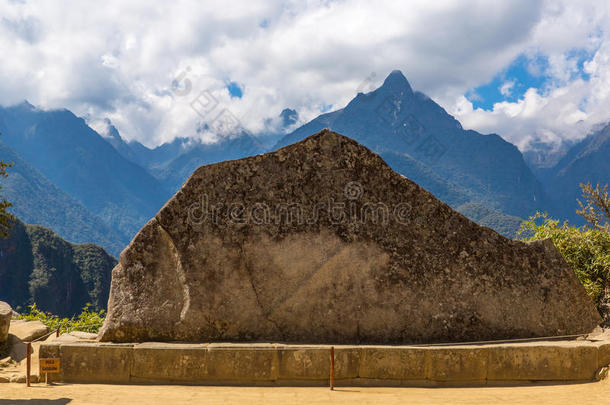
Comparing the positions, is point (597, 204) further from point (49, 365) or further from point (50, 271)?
point (50, 271)

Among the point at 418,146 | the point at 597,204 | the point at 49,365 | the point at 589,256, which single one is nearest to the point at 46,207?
the point at 418,146

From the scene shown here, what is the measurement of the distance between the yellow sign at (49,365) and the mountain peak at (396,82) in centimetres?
19785

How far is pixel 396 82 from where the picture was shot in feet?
641

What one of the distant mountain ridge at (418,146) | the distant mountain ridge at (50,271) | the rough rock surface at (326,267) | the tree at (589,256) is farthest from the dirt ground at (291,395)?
the distant mountain ridge at (418,146)

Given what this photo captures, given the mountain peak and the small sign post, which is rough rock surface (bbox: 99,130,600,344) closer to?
the small sign post

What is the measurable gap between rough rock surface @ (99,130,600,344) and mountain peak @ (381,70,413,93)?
642 ft

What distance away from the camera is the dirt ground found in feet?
16.4

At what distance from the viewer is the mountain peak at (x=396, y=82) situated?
7643 inches

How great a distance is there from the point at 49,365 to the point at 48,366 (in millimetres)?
14

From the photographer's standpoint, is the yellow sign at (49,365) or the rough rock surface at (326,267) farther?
the rough rock surface at (326,267)

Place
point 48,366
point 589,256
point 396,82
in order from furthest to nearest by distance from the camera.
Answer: point 396,82, point 589,256, point 48,366

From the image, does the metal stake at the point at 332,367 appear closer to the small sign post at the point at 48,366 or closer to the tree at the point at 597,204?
the small sign post at the point at 48,366

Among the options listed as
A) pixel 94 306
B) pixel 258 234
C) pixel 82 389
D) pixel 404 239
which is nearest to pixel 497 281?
pixel 404 239

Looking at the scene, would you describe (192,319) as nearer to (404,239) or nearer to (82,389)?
(82,389)
